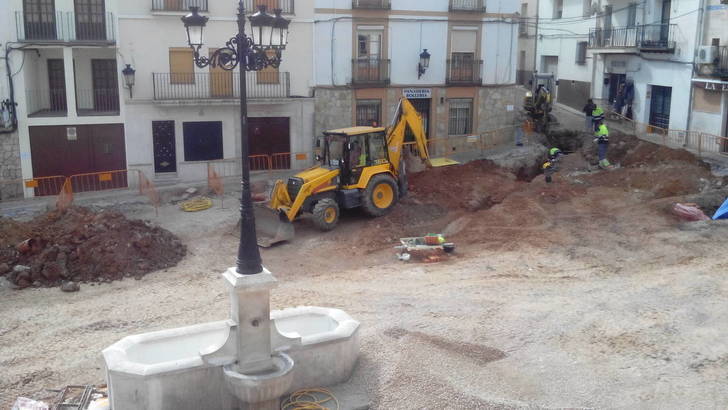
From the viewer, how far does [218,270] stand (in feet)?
46.7

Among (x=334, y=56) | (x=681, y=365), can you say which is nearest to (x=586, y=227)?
(x=681, y=365)

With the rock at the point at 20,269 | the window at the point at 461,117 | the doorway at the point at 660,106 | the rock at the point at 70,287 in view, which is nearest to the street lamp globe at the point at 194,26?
the rock at the point at 70,287

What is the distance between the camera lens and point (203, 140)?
2255 centimetres

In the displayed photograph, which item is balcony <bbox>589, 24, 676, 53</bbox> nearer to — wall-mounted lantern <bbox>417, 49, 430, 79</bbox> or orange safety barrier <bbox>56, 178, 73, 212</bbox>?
wall-mounted lantern <bbox>417, 49, 430, 79</bbox>

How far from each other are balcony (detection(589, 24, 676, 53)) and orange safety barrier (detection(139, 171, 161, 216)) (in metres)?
18.0

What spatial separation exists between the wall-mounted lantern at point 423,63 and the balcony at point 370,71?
3.71ft

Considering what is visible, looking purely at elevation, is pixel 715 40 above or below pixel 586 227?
above

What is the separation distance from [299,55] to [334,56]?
1.18 m

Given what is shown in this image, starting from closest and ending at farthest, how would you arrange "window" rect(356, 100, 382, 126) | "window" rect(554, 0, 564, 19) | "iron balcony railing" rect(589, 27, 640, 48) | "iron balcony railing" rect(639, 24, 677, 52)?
"window" rect(356, 100, 382, 126) < "iron balcony railing" rect(639, 24, 677, 52) < "iron balcony railing" rect(589, 27, 640, 48) < "window" rect(554, 0, 564, 19)

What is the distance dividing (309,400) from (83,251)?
7359 millimetres

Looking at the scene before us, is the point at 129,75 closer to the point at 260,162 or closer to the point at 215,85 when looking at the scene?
the point at 215,85

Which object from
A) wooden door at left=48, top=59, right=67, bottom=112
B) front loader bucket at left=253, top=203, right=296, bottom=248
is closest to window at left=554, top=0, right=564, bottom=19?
wooden door at left=48, top=59, right=67, bottom=112

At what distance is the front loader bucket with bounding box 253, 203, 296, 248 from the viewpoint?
15.6 m

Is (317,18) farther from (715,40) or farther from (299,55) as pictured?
(715,40)
